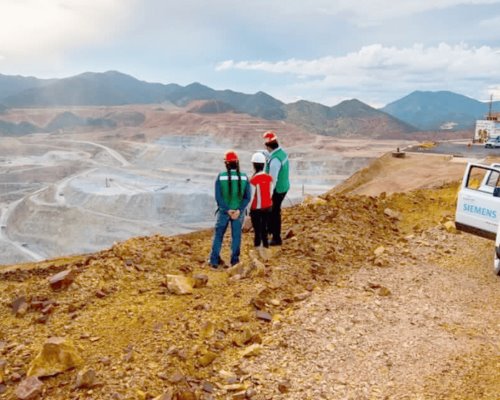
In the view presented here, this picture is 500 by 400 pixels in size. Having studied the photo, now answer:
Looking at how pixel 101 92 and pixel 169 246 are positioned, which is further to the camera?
pixel 101 92

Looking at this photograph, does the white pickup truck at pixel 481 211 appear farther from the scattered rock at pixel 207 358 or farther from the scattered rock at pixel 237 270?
the scattered rock at pixel 207 358

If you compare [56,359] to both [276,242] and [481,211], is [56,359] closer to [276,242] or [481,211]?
[276,242]

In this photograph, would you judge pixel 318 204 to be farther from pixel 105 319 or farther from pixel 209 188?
pixel 209 188

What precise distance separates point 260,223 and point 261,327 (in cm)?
250

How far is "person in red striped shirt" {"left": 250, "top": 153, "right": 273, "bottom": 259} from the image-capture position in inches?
263

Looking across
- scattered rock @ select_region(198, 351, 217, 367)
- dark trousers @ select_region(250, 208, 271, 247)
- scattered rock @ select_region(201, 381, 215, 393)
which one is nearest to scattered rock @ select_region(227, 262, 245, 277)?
dark trousers @ select_region(250, 208, 271, 247)

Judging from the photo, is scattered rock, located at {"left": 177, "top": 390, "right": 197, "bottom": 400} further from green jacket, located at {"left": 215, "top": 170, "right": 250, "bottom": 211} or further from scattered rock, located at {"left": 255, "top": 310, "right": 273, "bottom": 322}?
green jacket, located at {"left": 215, "top": 170, "right": 250, "bottom": 211}

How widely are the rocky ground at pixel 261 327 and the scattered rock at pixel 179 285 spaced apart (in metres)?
0.02

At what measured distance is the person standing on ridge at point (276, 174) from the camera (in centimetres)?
705

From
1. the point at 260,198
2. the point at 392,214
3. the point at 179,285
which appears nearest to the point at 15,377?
the point at 179,285

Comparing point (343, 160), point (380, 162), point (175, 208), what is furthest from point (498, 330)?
point (343, 160)

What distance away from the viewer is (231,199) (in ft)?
21.7

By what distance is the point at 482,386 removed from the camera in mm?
3859

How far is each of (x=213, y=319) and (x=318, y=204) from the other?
5885mm
